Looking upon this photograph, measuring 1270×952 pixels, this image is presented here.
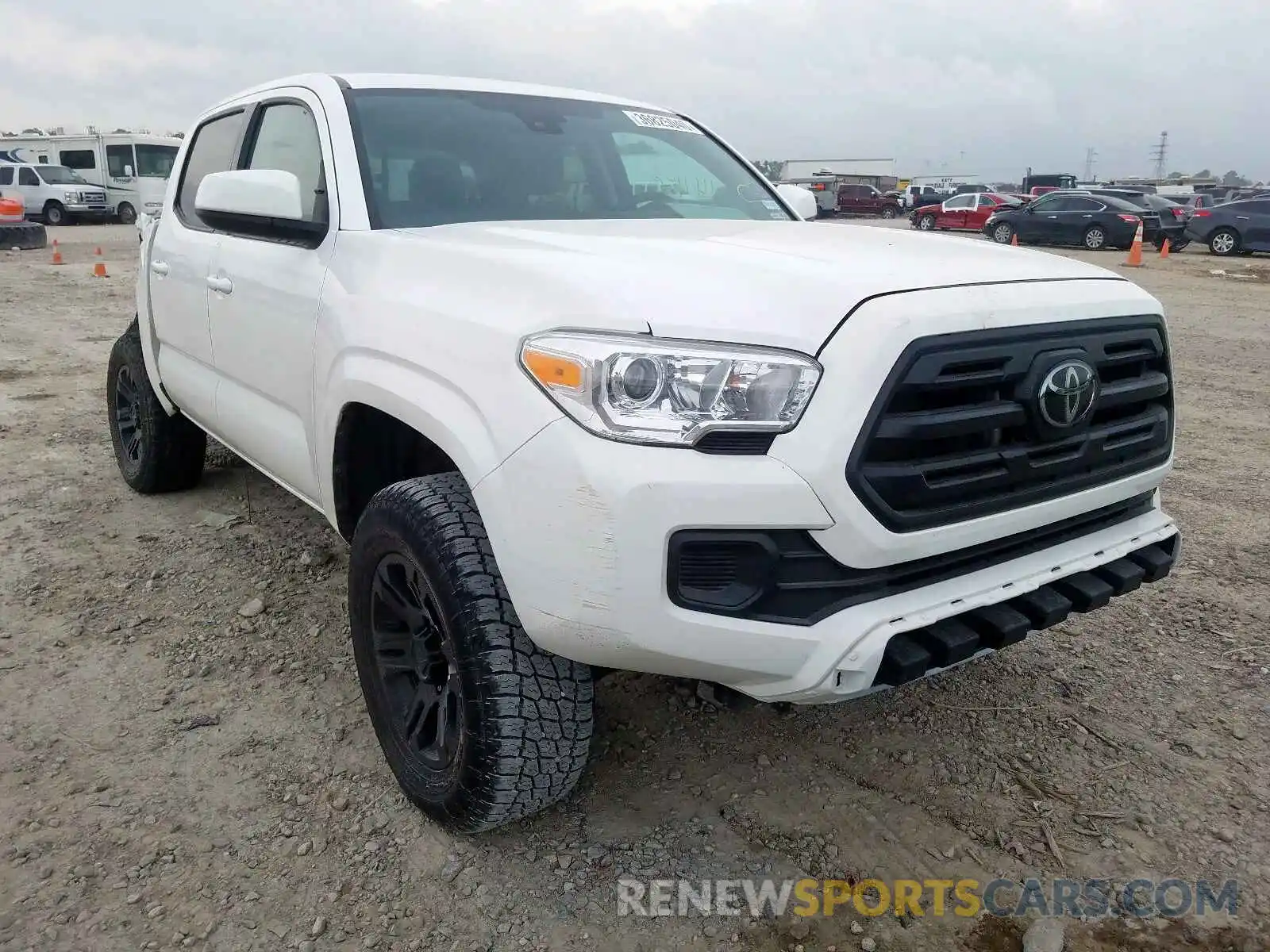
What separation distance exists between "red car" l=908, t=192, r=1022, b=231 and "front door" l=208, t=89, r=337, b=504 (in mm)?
26362

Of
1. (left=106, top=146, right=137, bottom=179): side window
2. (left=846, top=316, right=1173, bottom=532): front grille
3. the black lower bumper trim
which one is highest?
(left=106, top=146, right=137, bottom=179): side window

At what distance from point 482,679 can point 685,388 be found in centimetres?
75

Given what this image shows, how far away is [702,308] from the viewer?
180 centimetres

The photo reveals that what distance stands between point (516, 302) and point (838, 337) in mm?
658

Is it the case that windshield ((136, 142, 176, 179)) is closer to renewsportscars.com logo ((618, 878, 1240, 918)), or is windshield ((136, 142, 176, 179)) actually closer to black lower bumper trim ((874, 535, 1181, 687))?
renewsportscars.com logo ((618, 878, 1240, 918))

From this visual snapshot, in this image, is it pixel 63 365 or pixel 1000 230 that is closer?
pixel 63 365

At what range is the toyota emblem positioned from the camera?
196cm

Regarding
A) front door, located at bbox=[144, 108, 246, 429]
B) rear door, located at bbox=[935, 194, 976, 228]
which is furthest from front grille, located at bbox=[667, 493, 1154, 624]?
rear door, located at bbox=[935, 194, 976, 228]

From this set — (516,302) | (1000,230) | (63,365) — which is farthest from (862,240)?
(1000,230)

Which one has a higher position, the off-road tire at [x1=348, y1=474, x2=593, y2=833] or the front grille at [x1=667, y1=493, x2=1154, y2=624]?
the front grille at [x1=667, y1=493, x2=1154, y2=624]

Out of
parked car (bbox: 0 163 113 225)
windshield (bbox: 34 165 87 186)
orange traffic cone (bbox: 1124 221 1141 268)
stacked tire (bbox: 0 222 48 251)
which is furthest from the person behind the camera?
windshield (bbox: 34 165 87 186)

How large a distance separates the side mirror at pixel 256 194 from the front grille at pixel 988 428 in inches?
66.7

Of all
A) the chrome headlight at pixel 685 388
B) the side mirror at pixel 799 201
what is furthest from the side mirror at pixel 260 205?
the side mirror at pixel 799 201

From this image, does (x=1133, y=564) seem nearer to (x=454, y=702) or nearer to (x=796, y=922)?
(x=796, y=922)
